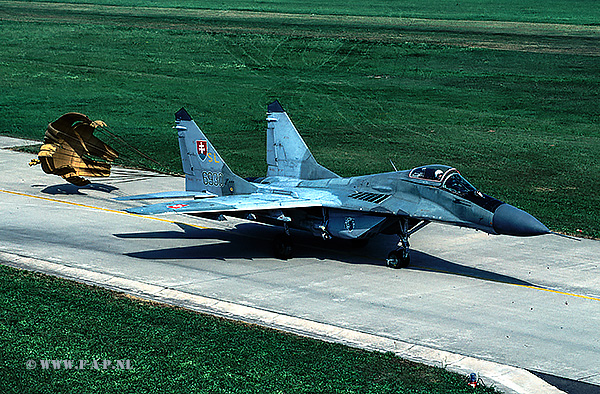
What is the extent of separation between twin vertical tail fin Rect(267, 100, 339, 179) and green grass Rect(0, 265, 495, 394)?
31.0ft

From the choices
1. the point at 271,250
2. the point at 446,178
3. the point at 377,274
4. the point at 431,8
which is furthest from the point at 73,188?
the point at 431,8

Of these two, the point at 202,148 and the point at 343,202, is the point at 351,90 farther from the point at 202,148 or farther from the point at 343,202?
the point at 343,202

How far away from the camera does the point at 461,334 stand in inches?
789

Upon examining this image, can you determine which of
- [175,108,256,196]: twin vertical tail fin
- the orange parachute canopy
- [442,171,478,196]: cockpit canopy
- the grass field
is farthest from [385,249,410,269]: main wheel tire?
the orange parachute canopy

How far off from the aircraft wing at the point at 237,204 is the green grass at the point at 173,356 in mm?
3590

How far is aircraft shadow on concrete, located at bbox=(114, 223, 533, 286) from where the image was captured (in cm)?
2533

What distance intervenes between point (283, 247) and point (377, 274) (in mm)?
3360

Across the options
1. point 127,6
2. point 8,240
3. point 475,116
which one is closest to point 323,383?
point 8,240

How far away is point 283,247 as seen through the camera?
25.9 m

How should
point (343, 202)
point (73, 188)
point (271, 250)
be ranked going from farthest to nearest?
point (73, 188)
point (271, 250)
point (343, 202)

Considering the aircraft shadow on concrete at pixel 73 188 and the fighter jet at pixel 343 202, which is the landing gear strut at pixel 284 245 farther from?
the aircraft shadow on concrete at pixel 73 188

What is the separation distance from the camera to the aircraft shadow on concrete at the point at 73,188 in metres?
34.7

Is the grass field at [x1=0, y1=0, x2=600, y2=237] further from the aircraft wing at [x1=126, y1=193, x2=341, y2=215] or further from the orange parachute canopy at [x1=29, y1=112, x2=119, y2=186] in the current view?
the aircraft wing at [x1=126, y1=193, x2=341, y2=215]

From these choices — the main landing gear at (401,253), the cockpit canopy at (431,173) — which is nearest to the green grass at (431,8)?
the cockpit canopy at (431,173)
